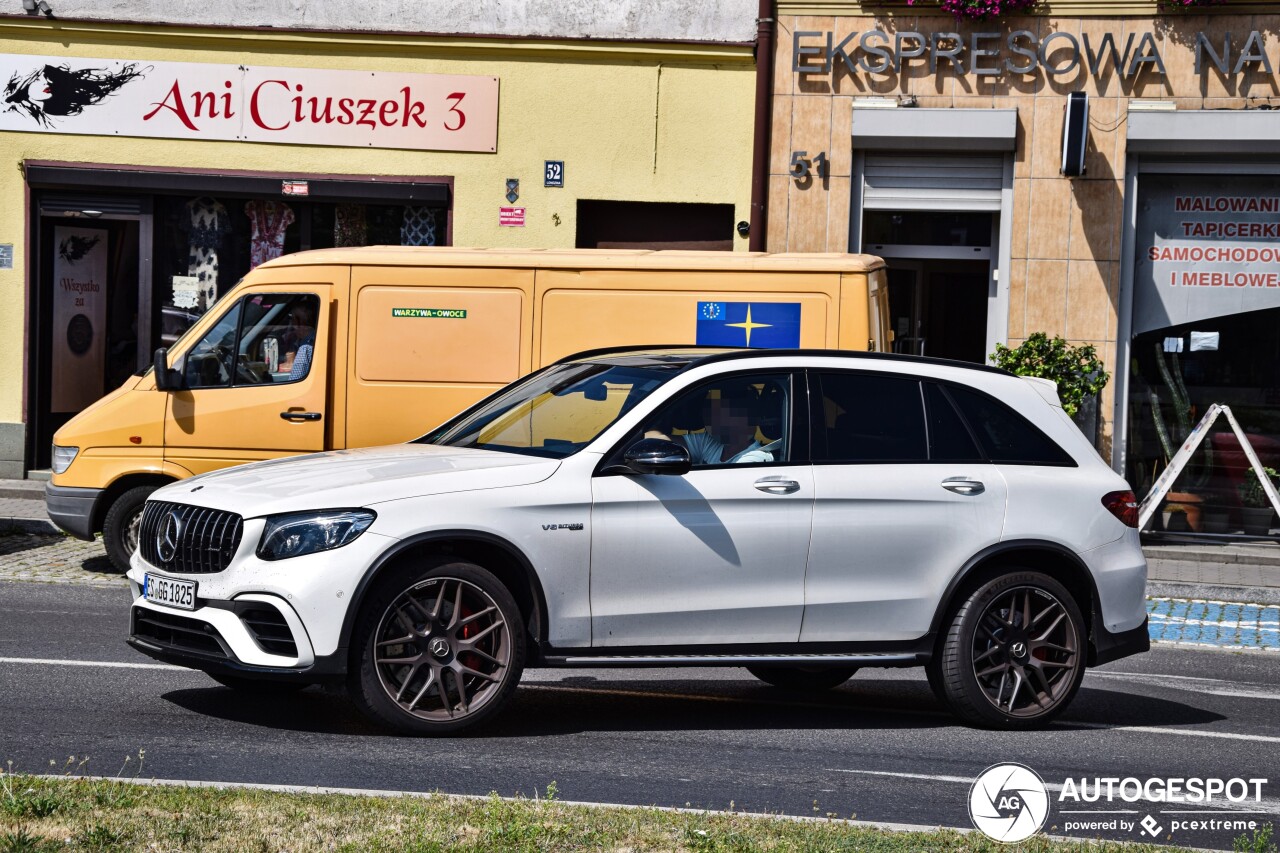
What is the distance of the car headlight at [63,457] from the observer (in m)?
11.7

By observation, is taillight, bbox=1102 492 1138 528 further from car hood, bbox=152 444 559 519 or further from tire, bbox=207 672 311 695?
tire, bbox=207 672 311 695

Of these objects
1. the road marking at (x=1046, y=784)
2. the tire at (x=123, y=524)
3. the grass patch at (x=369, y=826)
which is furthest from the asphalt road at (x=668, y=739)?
the tire at (x=123, y=524)

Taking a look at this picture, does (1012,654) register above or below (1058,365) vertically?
below

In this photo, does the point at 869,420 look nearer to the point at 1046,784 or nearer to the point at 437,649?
the point at 1046,784

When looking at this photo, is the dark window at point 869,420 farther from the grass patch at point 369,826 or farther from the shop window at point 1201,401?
the shop window at point 1201,401

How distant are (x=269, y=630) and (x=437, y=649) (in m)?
0.66

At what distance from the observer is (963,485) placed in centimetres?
730

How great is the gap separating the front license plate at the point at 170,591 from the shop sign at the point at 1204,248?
12.2 metres

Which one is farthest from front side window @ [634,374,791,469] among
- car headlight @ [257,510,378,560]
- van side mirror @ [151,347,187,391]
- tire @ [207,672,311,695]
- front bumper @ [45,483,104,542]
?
front bumper @ [45,483,104,542]

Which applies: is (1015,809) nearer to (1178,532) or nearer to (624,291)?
(624,291)

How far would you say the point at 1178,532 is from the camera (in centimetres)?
1591

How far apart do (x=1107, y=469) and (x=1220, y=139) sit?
9260mm

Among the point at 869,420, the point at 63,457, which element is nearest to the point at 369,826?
the point at 869,420

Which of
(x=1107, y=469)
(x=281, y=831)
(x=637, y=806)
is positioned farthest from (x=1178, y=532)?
(x=281, y=831)
